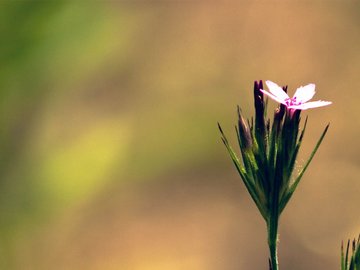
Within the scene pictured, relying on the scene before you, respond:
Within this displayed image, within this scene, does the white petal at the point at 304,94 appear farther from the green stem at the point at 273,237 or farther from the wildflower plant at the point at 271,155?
the green stem at the point at 273,237

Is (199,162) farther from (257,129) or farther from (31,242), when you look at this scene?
(257,129)

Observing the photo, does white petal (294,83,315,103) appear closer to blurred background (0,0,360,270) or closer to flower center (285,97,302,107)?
flower center (285,97,302,107)

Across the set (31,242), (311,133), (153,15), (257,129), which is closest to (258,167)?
(257,129)

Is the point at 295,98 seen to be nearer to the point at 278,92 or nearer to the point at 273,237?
the point at 278,92

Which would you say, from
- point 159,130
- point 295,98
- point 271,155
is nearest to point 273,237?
point 271,155

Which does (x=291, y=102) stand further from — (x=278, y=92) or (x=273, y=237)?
(x=273, y=237)

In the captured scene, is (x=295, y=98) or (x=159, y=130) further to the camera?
(x=159, y=130)

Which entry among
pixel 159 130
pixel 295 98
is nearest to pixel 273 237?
pixel 295 98

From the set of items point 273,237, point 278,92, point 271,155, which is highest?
point 278,92

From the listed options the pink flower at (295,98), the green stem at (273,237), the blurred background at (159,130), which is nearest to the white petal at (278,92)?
the pink flower at (295,98)

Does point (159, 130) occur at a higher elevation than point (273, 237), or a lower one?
higher
